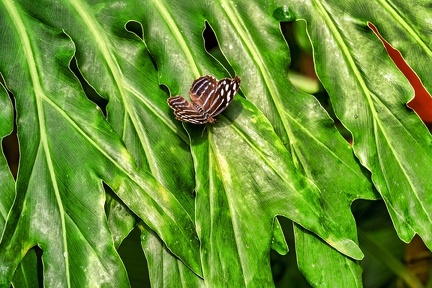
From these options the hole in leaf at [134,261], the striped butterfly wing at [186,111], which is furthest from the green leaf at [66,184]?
the hole in leaf at [134,261]

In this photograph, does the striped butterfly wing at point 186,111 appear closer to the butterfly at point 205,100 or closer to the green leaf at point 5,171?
the butterfly at point 205,100

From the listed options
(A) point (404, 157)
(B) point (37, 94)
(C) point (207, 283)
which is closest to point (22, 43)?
(B) point (37, 94)

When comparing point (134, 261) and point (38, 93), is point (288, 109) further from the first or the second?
point (134, 261)

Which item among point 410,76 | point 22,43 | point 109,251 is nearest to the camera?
point 109,251

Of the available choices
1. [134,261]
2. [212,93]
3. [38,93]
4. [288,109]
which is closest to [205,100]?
[212,93]

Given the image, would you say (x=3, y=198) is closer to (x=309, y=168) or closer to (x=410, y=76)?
(x=309, y=168)

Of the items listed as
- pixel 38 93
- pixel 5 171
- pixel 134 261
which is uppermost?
pixel 38 93

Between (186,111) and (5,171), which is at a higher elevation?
(186,111)
